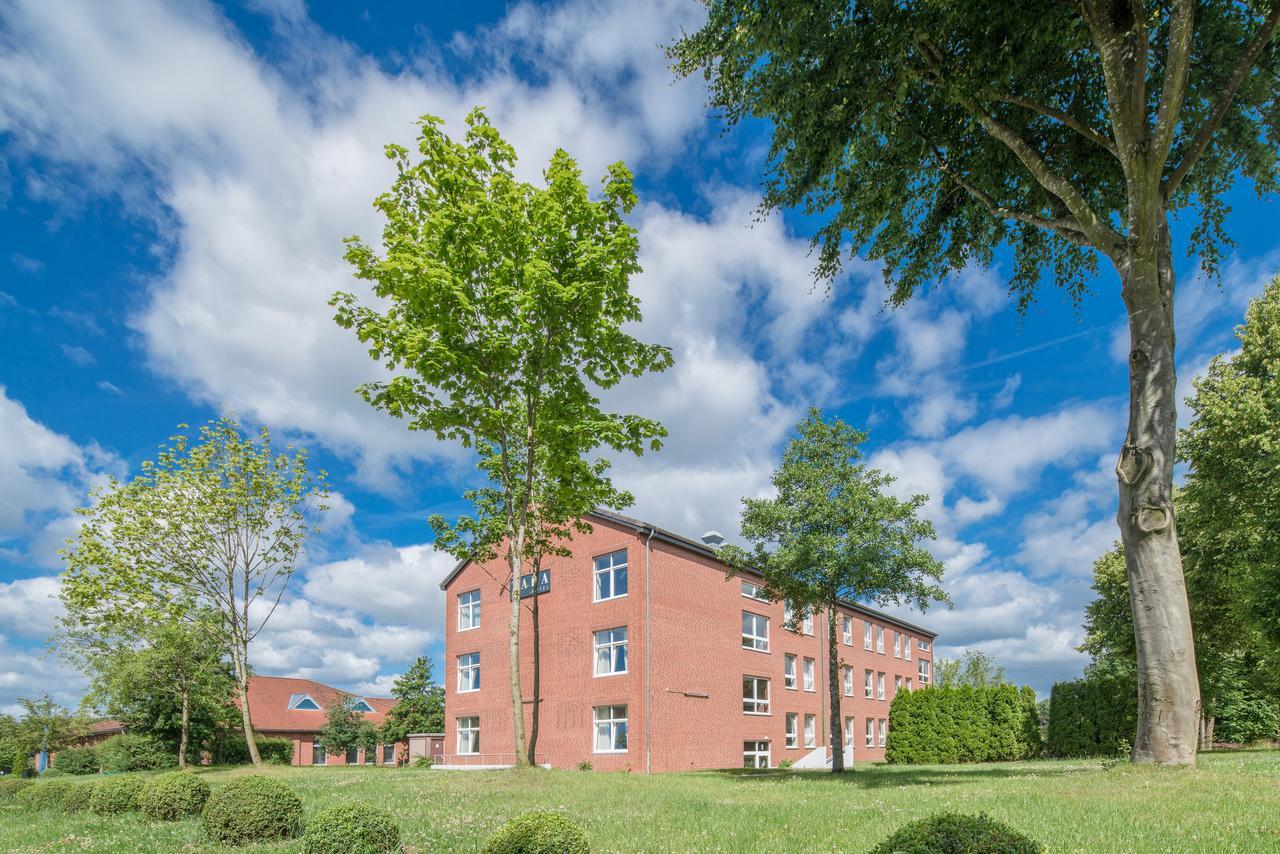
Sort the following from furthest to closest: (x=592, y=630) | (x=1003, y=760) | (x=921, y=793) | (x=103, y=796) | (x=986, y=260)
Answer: (x=1003, y=760) < (x=592, y=630) < (x=986, y=260) < (x=103, y=796) < (x=921, y=793)

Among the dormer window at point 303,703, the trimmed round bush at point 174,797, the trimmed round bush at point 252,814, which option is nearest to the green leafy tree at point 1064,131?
the trimmed round bush at point 252,814

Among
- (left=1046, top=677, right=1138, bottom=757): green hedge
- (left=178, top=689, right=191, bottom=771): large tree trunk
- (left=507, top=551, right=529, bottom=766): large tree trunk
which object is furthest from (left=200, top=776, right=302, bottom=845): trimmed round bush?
(left=178, top=689, right=191, bottom=771): large tree trunk

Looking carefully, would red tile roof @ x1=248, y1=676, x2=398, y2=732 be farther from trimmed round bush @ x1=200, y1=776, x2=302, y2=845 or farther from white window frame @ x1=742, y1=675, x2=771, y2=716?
trimmed round bush @ x1=200, y1=776, x2=302, y2=845

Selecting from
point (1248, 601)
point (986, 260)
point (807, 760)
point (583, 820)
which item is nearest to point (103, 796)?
point (583, 820)

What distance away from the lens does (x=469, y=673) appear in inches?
1564

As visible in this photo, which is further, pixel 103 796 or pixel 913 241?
pixel 913 241

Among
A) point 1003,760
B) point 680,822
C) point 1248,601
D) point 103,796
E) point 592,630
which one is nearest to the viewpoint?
point 680,822

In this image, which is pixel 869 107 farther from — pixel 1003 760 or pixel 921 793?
pixel 1003 760

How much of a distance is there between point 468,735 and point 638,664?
13657 millimetres

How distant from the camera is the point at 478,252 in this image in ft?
57.4

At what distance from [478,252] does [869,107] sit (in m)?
9.02

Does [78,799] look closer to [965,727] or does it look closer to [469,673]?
[469,673]

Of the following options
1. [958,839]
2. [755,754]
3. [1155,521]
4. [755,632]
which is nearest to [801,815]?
[958,839]

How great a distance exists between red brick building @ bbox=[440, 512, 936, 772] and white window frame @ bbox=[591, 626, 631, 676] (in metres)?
0.06
